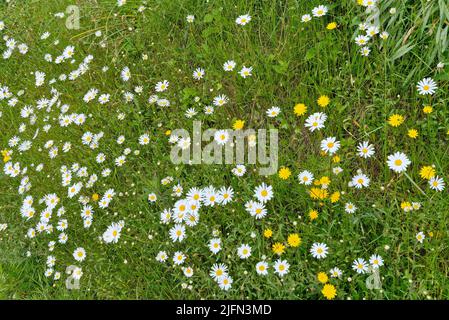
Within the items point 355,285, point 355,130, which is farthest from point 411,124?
point 355,285

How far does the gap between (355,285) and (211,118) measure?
51.3 inches

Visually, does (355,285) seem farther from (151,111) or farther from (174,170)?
(151,111)

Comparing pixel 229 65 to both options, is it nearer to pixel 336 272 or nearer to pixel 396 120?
pixel 396 120

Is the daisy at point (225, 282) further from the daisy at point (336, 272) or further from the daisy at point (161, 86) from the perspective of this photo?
the daisy at point (161, 86)


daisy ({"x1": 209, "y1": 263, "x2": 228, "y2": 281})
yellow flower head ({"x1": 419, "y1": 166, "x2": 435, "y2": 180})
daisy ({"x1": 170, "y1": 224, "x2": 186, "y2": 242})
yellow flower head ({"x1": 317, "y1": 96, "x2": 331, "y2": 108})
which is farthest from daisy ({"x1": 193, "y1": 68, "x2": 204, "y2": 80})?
yellow flower head ({"x1": 419, "y1": 166, "x2": 435, "y2": 180})

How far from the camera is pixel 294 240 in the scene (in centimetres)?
216

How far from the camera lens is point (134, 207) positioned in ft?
8.40

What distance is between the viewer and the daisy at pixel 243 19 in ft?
9.41

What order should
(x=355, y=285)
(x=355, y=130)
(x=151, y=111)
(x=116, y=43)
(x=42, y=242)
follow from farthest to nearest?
1. (x=116, y=43)
2. (x=151, y=111)
3. (x=42, y=242)
4. (x=355, y=130)
5. (x=355, y=285)

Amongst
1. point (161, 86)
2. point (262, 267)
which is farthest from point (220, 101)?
point (262, 267)

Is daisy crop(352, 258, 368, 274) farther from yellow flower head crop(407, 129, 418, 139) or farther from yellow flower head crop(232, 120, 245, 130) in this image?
yellow flower head crop(232, 120, 245, 130)

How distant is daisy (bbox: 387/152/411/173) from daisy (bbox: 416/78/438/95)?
37 centimetres

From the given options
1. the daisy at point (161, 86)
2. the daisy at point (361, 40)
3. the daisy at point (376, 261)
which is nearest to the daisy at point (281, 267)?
the daisy at point (376, 261)

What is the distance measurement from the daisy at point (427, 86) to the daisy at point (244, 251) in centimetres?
123
